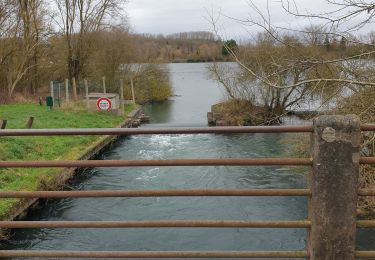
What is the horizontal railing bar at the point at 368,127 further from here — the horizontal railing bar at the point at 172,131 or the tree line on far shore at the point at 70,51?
the tree line on far shore at the point at 70,51

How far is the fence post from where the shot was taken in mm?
2596

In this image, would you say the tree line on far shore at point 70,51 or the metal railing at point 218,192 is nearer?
the metal railing at point 218,192

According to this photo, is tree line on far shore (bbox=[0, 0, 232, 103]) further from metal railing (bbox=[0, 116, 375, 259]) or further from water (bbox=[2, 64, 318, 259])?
metal railing (bbox=[0, 116, 375, 259])

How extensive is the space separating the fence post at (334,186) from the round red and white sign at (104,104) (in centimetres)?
2308

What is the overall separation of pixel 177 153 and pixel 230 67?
10537 millimetres

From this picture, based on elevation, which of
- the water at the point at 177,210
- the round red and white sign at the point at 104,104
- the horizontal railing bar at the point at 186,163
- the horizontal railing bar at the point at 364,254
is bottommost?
the water at the point at 177,210

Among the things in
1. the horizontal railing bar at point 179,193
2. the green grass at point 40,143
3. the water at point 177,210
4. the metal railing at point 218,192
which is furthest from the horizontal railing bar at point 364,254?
the green grass at point 40,143

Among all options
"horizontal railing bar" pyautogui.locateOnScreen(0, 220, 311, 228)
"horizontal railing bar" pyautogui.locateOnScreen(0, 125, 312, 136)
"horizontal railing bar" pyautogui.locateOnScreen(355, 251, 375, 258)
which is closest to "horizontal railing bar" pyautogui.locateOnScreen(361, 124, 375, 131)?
"horizontal railing bar" pyautogui.locateOnScreen(0, 125, 312, 136)

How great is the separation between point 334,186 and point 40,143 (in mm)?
13833

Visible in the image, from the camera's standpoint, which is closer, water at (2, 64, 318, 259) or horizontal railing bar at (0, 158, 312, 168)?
horizontal railing bar at (0, 158, 312, 168)

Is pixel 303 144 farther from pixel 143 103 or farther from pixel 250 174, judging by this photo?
pixel 143 103

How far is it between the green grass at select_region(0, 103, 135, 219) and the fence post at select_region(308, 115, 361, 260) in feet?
25.7

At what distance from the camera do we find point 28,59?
102 feet

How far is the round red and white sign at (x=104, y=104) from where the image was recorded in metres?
25.1
